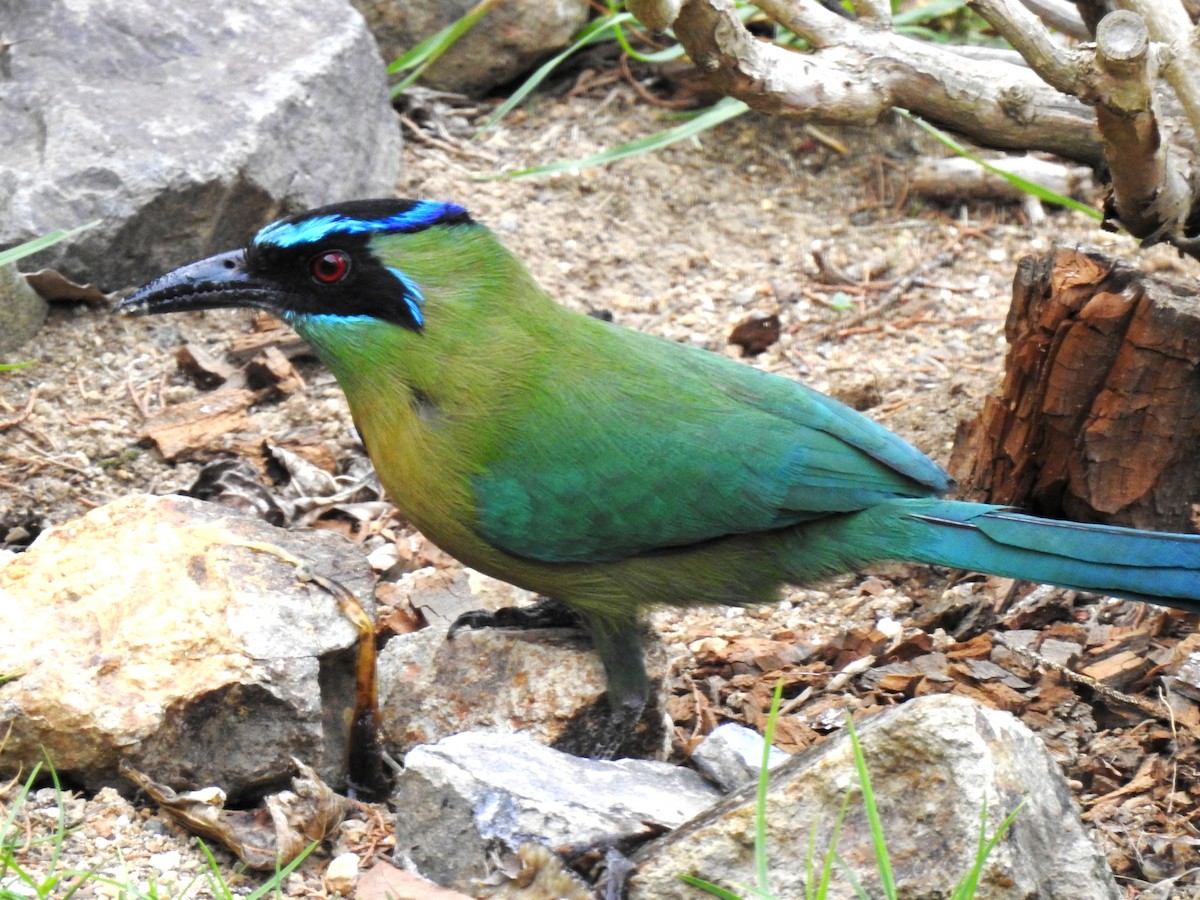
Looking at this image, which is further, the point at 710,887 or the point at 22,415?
the point at 22,415

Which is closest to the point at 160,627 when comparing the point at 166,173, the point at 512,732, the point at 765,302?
the point at 512,732

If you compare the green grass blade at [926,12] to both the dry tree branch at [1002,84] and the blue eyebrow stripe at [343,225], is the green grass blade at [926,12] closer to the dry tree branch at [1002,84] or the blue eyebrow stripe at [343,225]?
the dry tree branch at [1002,84]

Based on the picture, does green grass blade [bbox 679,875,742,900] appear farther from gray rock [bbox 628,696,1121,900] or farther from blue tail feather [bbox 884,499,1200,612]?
blue tail feather [bbox 884,499,1200,612]

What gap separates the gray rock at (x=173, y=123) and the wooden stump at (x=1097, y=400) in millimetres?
3070

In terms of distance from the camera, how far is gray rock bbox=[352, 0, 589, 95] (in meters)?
7.67

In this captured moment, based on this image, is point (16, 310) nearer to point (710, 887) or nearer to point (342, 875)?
point (342, 875)

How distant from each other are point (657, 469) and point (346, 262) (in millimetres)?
1011

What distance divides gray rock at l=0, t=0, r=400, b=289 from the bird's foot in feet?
8.06

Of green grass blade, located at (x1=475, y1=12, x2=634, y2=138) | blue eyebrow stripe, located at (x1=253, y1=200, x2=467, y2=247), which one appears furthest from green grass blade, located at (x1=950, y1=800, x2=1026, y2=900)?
green grass blade, located at (x1=475, y1=12, x2=634, y2=138)

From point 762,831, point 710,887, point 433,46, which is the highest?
point 433,46

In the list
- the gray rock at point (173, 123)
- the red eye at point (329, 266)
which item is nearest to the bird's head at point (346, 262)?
the red eye at point (329, 266)

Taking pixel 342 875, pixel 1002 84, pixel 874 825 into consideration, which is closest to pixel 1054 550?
pixel 874 825

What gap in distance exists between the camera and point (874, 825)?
2.92 m

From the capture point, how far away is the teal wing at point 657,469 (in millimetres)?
4121
